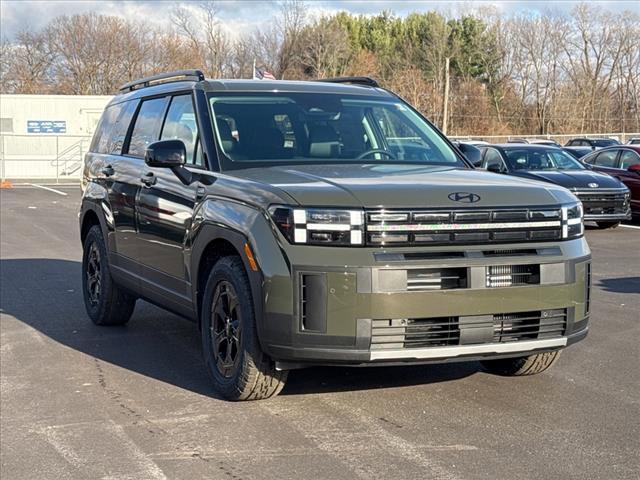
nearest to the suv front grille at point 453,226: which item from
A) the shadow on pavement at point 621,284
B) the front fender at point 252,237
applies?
the front fender at point 252,237

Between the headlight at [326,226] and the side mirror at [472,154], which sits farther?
the side mirror at [472,154]

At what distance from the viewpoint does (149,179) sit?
6.64m

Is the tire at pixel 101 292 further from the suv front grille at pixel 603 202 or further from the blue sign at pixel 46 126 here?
the blue sign at pixel 46 126

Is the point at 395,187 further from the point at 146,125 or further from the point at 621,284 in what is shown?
the point at 621,284

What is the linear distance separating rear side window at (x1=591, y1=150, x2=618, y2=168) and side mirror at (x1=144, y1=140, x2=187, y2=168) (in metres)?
15.0

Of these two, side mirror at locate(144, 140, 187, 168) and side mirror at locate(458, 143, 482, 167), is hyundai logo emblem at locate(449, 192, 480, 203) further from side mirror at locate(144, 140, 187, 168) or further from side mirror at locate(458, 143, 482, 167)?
side mirror at locate(144, 140, 187, 168)

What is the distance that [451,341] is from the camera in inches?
193

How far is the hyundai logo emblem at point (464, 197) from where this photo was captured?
4.95 metres

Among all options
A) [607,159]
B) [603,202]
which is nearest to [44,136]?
[607,159]

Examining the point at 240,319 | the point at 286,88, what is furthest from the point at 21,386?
the point at 286,88

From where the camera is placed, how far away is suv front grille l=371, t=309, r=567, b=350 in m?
4.82

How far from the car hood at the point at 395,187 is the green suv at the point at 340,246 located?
14 mm

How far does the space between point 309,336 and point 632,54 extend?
7276 centimetres

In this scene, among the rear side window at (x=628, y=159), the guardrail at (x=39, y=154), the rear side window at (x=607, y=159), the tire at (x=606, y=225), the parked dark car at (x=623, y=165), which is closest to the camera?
the tire at (x=606, y=225)
